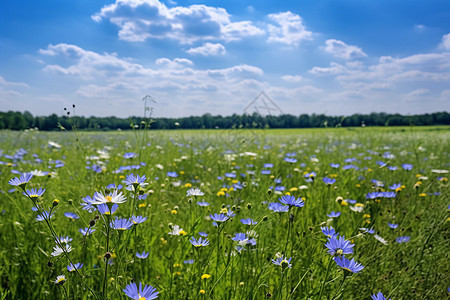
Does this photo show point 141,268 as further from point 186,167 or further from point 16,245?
point 186,167

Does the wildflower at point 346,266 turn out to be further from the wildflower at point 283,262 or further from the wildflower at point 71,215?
the wildflower at point 71,215

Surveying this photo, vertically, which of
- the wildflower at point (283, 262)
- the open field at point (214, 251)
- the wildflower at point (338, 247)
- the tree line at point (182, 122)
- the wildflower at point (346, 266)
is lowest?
the open field at point (214, 251)

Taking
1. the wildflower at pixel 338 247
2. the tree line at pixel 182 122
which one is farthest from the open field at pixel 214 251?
the tree line at pixel 182 122

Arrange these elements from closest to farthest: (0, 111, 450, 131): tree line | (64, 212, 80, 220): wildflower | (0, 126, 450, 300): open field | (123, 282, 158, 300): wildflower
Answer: (123, 282, 158, 300): wildflower → (0, 126, 450, 300): open field → (64, 212, 80, 220): wildflower → (0, 111, 450, 131): tree line

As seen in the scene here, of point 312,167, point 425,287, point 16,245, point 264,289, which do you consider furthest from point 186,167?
point 425,287

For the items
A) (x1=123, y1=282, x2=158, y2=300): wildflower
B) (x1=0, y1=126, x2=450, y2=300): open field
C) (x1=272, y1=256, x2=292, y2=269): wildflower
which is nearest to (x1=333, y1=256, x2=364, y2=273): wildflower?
(x1=0, y1=126, x2=450, y2=300): open field

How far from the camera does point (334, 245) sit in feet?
3.04

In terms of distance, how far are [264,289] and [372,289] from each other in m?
0.50

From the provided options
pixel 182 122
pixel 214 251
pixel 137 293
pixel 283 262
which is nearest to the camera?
pixel 137 293

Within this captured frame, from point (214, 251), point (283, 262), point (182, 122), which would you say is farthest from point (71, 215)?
point (182, 122)

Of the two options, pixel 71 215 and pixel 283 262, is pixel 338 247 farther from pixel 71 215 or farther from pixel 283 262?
pixel 71 215

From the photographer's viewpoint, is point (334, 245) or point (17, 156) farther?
point (17, 156)

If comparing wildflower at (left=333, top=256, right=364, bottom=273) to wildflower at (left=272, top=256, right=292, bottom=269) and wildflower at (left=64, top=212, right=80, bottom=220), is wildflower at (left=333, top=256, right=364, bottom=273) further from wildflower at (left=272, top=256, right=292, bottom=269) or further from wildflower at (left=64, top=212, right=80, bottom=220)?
wildflower at (left=64, top=212, right=80, bottom=220)

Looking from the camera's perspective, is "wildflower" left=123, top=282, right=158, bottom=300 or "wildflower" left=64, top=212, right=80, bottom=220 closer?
"wildflower" left=123, top=282, right=158, bottom=300
